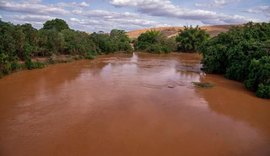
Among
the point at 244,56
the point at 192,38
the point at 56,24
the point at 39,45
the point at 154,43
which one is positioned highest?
the point at 56,24

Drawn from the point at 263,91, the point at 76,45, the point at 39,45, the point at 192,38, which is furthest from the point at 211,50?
the point at 192,38

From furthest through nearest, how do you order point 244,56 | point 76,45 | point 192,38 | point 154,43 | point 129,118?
point 154,43 < point 192,38 < point 76,45 < point 244,56 < point 129,118

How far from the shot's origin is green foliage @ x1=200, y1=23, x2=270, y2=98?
17500 millimetres

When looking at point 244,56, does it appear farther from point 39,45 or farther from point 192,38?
point 192,38

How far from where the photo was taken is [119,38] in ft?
156

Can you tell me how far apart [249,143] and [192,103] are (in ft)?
17.5

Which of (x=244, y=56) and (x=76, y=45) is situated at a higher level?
(x=76, y=45)

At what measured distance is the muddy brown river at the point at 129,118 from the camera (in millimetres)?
9906

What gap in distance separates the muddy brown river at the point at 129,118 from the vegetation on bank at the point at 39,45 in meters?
3.24

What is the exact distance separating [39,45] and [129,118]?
65.8 feet

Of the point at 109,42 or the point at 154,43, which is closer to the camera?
the point at 109,42

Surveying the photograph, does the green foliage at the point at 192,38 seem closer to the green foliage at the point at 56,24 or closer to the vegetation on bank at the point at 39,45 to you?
the vegetation on bank at the point at 39,45

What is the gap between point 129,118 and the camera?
41.9 feet


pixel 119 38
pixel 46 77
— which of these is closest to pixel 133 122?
pixel 46 77
